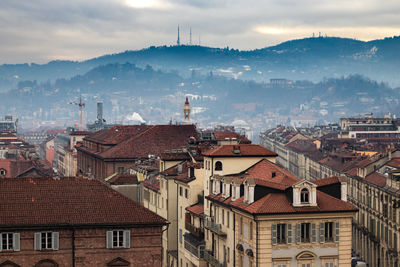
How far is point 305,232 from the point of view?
65125 mm

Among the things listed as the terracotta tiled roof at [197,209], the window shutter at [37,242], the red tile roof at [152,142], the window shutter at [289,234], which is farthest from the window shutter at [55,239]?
the red tile roof at [152,142]

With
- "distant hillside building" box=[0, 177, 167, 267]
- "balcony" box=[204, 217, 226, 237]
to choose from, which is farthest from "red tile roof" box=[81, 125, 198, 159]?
"distant hillside building" box=[0, 177, 167, 267]

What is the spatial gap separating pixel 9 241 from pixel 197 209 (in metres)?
26.9

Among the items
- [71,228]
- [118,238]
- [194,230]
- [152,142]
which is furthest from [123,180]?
[71,228]

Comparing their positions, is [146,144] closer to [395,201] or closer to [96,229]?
[395,201]

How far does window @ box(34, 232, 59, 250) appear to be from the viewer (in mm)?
59156

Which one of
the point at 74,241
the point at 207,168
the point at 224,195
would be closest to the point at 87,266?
the point at 74,241

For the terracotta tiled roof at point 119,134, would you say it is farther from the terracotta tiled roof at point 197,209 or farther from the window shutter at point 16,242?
the window shutter at point 16,242

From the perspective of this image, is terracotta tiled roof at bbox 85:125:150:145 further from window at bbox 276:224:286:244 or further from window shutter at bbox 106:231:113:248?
window shutter at bbox 106:231:113:248

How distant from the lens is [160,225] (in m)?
60.9

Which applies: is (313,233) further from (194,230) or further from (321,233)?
(194,230)

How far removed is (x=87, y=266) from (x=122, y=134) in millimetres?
99064

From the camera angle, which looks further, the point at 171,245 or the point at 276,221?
the point at 171,245

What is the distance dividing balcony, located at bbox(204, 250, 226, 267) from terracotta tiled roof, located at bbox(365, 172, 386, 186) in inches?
1227
